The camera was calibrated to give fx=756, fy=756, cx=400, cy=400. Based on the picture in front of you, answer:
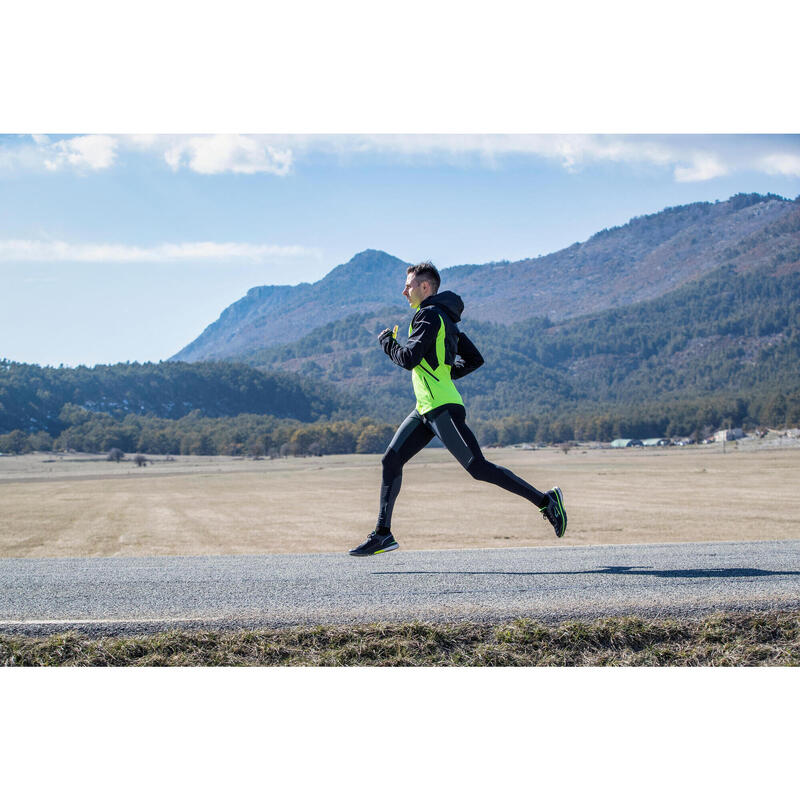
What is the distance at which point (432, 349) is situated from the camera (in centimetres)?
622

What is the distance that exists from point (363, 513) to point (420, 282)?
30.2 m

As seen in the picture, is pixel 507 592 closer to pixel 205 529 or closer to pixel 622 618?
pixel 622 618

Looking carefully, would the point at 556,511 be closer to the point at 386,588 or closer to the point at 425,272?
the point at 386,588

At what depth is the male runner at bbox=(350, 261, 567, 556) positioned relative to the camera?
6203mm

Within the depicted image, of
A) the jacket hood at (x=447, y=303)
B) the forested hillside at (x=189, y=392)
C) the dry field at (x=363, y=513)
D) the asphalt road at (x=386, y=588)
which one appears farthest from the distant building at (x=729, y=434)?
the jacket hood at (x=447, y=303)

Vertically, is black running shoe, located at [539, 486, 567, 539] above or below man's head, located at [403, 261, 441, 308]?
below

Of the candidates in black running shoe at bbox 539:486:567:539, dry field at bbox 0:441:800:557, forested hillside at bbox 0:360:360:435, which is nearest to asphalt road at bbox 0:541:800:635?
black running shoe at bbox 539:486:567:539

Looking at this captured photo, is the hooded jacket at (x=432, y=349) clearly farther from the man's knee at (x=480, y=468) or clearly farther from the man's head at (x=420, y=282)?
the man's knee at (x=480, y=468)

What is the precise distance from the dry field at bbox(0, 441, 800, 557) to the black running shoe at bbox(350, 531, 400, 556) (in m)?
7.67

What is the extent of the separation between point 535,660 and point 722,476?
58875mm

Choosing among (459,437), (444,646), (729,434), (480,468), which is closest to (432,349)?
(459,437)

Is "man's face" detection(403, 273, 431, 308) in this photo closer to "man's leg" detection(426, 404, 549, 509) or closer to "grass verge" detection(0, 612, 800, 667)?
"man's leg" detection(426, 404, 549, 509)

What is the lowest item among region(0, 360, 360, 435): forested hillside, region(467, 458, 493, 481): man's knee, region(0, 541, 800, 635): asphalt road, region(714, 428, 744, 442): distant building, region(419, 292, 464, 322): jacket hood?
region(714, 428, 744, 442): distant building

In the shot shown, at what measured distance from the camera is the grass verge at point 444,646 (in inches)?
176
